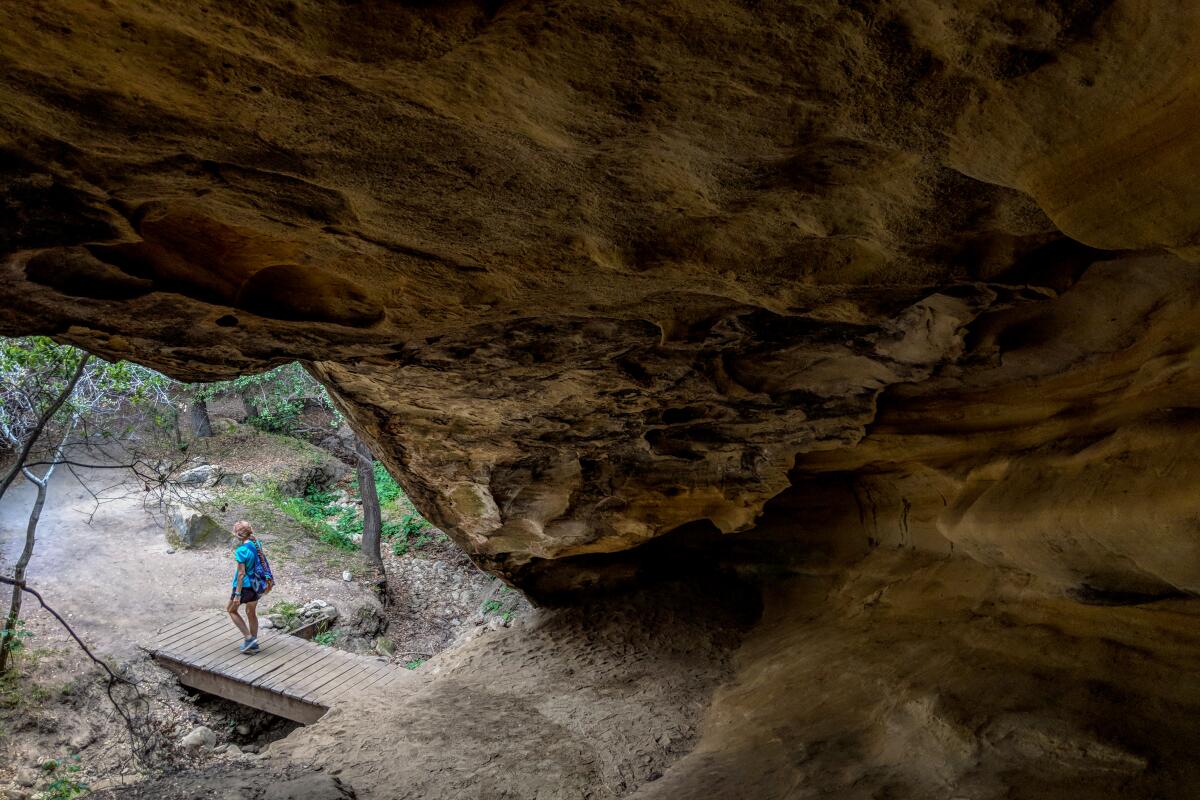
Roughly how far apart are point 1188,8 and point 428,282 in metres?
2.62

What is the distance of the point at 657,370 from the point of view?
4.62 meters

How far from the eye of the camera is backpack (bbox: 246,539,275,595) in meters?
9.17

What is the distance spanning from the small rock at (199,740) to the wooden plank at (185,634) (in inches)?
59.3

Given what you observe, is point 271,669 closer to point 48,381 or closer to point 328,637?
point 328,637

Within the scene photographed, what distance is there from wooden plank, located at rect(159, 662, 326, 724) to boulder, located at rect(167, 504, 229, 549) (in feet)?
14.5

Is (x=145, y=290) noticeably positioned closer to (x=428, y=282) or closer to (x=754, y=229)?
(x=428, y=282)

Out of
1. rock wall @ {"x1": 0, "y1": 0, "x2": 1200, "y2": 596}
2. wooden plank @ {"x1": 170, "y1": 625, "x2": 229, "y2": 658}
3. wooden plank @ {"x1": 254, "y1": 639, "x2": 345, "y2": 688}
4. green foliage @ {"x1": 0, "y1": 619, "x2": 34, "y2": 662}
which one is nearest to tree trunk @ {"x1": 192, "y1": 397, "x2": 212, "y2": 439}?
Answer: wooden plank @ {"x1": 170, "y1": 625, "x2": 229, "y2": 658}

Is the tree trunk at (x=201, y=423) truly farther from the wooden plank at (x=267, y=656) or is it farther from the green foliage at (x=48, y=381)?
the wooden plank at (x=267, y=656)

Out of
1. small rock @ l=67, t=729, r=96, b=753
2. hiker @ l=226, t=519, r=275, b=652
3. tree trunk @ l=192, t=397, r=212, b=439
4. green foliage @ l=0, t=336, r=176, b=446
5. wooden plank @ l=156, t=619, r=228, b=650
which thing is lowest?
small rock @ l=67, t=729, r=96, b=753

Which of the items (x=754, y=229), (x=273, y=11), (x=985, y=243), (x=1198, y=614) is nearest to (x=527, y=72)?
(x=273, y=11)

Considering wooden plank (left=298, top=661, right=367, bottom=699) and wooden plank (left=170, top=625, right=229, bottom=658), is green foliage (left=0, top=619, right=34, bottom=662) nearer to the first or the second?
wooden plank (left=170, top=625, right=229, bottom=658)

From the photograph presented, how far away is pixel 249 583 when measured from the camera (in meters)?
9.20

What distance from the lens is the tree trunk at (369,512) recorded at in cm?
1390

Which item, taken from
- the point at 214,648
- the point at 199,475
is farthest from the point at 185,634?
the point at 199,475
